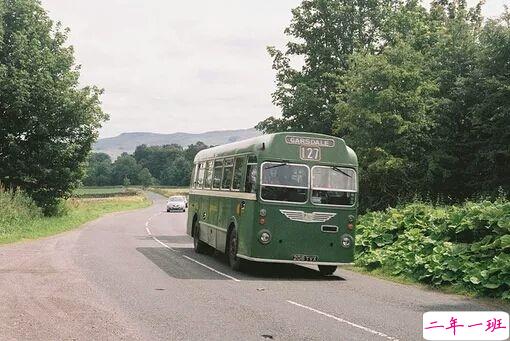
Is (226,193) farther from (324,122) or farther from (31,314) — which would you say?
(324,122)

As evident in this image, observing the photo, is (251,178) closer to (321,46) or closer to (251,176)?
(251,176)

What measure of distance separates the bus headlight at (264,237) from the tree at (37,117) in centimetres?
2396

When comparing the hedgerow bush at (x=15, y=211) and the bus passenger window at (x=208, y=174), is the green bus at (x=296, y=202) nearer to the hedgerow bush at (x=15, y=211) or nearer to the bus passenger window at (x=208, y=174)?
the bus passenger window at (x=208, y=174)

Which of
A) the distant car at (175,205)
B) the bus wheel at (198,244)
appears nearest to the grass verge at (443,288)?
the bus wheel at (198,244)

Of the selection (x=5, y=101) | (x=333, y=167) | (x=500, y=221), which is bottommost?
(x=500, y=221)

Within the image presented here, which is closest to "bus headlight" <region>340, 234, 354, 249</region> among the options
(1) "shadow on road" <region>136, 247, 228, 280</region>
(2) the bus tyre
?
(2) the bus tyre

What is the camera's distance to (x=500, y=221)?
13.4 metres

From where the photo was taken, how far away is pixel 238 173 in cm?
1575

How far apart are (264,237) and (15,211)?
18465 millimetres

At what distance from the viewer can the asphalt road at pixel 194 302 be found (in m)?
8.19

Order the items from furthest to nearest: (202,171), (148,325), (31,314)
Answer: (202,171)
(31,314)
(148,325)

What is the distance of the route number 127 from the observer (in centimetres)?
1456

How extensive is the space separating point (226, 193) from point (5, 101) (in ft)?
74.3

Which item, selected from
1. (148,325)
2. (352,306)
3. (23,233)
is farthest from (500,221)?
(23,233)
